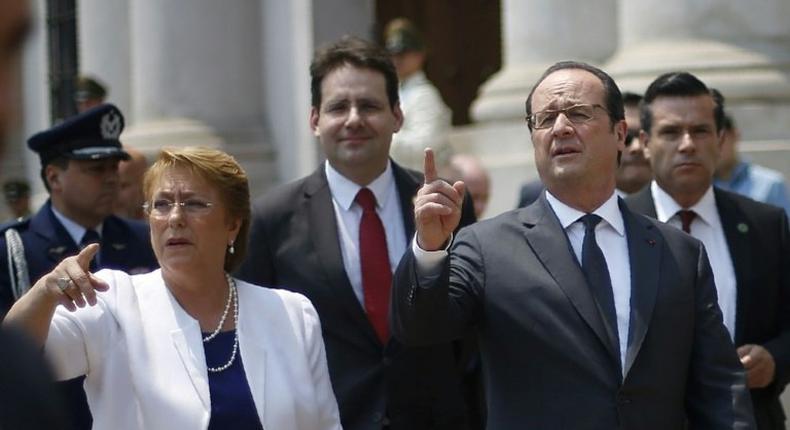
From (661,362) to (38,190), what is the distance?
12233mm

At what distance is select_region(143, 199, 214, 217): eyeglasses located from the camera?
4500 mm

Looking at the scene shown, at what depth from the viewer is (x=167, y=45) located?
1257cm

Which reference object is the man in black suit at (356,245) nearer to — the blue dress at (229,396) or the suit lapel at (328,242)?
the suit lapel at (328,242)

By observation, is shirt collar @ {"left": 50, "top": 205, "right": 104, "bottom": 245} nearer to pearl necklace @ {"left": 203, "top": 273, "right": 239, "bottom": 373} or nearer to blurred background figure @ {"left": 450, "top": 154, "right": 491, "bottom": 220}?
pearl necklace @ {"left": 203, "top": 273, "right": 239, "bottom": 373}

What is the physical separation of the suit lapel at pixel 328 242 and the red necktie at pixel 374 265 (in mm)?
60

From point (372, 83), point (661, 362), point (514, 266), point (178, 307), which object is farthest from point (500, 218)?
point (372, 83)

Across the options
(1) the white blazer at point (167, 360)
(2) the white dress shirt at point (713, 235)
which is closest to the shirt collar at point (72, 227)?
(1) the white blazer at point (167, 360)

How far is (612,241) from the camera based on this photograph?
172 inches

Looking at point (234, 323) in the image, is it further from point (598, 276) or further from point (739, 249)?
point (739, 249)

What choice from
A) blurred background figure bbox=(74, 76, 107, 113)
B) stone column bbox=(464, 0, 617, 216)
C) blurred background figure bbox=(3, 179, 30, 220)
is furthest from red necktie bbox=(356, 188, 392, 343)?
blurred background figure bbox=(3, 179, 30, 220)

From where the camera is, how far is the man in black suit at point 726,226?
5.37 m

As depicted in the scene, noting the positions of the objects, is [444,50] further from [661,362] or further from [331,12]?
[661,362]

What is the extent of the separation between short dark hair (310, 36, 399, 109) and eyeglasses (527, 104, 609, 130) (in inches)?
49.8

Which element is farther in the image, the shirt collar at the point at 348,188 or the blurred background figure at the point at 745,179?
the blurred background figure at the point at 745,179
